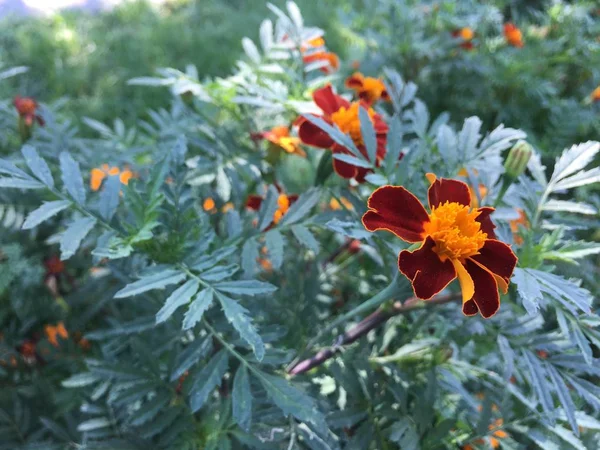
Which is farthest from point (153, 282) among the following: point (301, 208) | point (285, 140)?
point (285, 140)

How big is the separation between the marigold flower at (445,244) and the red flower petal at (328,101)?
27cm

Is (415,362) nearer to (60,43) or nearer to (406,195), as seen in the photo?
(406,195)

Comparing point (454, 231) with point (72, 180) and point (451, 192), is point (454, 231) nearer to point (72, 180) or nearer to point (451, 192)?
point (451, 192)

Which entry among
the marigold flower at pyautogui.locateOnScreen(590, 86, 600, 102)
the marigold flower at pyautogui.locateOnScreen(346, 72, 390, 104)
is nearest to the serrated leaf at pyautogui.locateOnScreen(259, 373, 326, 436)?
the marigold flower at pyautogui.locateOnScreen(346, 72, 390, 104)

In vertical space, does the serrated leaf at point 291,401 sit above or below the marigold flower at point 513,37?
below

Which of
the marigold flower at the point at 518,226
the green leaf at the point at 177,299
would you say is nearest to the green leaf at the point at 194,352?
the green leaf at the point at 177,299

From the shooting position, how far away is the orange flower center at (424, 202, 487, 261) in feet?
2.18

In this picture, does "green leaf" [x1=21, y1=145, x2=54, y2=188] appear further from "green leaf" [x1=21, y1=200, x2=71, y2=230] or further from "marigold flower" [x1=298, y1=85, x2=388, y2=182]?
"marigold flower" [x1=298, y1=85, x2=388, y2=182]

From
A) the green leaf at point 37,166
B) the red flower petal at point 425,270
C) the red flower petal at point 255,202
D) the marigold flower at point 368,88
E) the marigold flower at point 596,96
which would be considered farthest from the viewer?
the marigold flower at point 596,96

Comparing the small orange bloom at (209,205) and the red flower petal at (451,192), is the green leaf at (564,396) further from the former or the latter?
the small orange bloom at (209,205)

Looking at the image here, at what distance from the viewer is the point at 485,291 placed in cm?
65

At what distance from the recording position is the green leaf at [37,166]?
761mm

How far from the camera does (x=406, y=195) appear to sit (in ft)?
2.20

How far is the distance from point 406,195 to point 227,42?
8.66ft
